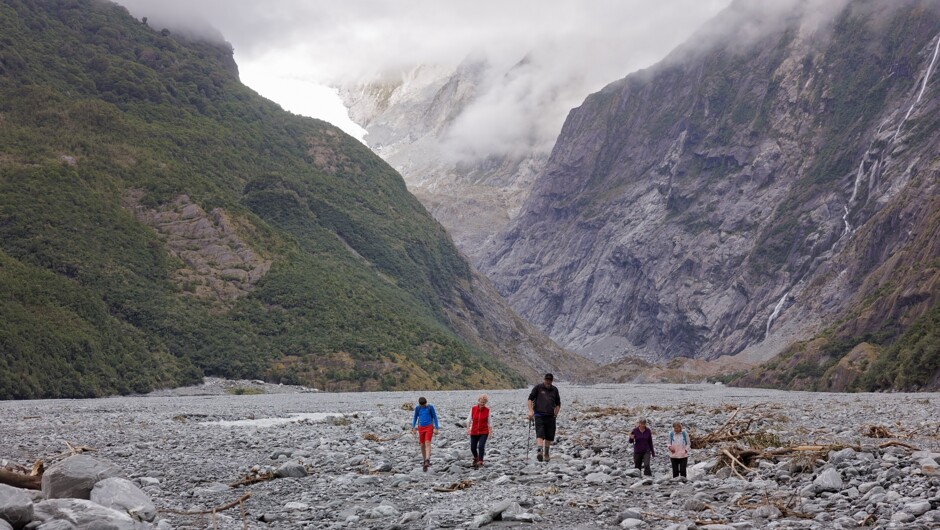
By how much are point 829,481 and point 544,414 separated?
29.1 feet

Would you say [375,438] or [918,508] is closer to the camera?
[918,508]

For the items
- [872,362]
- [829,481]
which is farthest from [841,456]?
[872,362]

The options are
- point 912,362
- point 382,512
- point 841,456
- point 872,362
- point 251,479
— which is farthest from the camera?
point 872,362

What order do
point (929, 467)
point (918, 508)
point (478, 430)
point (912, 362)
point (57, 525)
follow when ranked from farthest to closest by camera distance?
point (912, 362), point (478, 430), point (929, 467), point (918, 508), point (57, 525)

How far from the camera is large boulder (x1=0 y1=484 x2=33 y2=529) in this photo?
12.1m

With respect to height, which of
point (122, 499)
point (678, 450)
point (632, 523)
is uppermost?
point (678, 450)

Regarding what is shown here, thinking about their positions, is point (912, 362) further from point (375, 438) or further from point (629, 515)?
point (629, 515)

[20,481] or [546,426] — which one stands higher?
[546,426]

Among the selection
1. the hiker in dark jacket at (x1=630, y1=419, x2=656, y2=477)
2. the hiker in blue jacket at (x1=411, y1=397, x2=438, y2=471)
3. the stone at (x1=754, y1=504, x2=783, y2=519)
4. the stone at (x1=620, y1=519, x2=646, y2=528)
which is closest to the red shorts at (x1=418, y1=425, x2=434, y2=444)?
the hiker in blue jacket at (x1=411, y1=397, x2=438, y2=471)

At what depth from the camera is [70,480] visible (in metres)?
14.5

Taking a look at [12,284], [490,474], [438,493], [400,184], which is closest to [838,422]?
[490,474]

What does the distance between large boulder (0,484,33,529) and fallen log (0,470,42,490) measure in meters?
3.49

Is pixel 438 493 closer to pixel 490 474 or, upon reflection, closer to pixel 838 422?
pixel 490 474

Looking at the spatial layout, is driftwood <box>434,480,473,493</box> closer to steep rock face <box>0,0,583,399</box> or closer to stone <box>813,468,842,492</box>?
stone <box>813,468,842,492</box>
